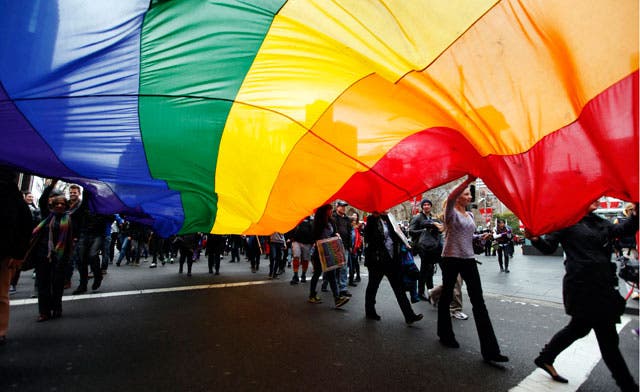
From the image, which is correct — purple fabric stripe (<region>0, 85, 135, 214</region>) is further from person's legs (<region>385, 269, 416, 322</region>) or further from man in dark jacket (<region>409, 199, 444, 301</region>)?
man in dark jacket (<region>409, 199, 444, 301</region>)

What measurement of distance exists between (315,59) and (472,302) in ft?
10.0

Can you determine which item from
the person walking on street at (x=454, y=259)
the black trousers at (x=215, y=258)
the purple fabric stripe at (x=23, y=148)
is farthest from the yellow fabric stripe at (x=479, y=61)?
the black trousers at (x=215, y=258)

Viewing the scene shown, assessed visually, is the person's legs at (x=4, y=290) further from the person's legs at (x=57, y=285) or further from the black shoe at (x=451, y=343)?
the black shoe at (x=451, y=343)

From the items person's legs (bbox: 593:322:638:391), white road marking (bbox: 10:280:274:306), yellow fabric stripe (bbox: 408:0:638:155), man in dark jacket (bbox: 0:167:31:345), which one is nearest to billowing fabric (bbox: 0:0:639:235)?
yellow fabric stripe (bbox: 408:0:638:155)

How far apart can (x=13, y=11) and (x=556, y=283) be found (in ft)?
37.5

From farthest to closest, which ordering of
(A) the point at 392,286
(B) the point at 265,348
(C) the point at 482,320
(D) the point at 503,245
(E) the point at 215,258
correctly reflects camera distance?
(D) the point at 503,245
(E) the point at 215,258
(A) the point at 392,286
(B) the point at 265,348
(C) the point at 482,320

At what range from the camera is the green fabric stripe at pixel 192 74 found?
276 centimetres

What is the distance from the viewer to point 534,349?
4.05 m

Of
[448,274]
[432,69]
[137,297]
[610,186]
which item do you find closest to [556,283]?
[448,274]

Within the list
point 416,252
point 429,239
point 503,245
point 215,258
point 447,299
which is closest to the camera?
point 447,299

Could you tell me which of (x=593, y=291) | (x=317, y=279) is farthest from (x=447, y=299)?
(x=317, y=279)

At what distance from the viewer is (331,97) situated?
362 centimetres

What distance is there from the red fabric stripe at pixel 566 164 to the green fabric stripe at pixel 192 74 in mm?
2009

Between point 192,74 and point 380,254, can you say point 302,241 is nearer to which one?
point 380,254
